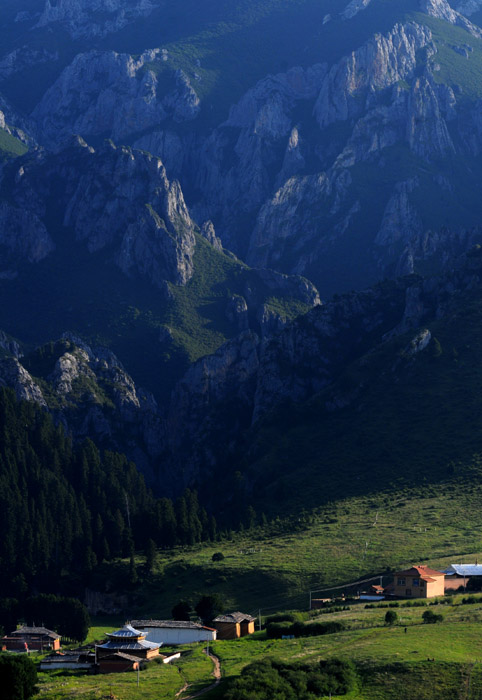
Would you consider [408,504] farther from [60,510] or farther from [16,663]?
[16,663]

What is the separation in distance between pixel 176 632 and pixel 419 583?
2748 cm

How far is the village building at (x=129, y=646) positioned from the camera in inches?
4587

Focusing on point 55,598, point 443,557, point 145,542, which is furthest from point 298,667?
point 145,542

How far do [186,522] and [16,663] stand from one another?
308 ft

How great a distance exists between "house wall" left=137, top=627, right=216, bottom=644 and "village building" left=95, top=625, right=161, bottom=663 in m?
7.81

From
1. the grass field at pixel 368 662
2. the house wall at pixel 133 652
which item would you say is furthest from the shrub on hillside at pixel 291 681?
the house wall at pixel 133 652

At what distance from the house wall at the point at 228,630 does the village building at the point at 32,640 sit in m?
19.3

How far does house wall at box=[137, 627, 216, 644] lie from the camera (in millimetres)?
128500

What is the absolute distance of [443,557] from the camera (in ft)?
509

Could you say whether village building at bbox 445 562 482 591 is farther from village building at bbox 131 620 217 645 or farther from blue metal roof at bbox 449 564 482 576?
village building at bbox 131 620 217 645

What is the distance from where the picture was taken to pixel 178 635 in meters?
129

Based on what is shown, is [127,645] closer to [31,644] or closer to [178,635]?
[178,635]

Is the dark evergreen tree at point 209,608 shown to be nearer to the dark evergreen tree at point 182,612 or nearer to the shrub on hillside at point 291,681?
the dark evergreen tree at point 182,612

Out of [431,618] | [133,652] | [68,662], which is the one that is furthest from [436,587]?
[68,662]
